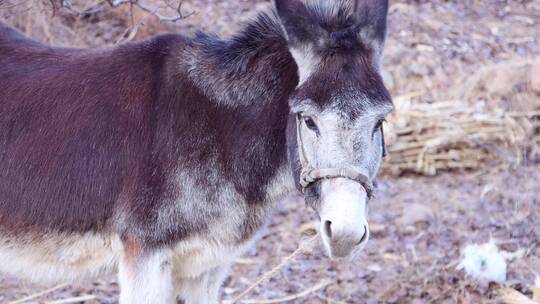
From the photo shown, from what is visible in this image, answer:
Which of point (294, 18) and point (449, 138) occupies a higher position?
point (294, 18)

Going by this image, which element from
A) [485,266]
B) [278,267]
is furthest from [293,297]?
[485,266]

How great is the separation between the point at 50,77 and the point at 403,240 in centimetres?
373

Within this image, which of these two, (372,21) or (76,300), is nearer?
(372,21)

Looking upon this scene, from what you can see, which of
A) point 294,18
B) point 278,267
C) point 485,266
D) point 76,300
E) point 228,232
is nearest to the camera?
point 294,18

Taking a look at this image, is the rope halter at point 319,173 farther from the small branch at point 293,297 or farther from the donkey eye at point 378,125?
the small branch at point 293,297

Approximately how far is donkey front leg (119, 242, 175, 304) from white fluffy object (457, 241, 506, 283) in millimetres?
2517

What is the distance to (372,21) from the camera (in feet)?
12.7

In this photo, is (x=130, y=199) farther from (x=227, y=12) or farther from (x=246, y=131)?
(x=227, y=12)

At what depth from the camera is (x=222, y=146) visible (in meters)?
4.17

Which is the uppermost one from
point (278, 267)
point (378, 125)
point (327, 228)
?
point (378, 125)

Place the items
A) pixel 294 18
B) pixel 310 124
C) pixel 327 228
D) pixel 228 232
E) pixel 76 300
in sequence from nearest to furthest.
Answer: pixel 327 228
pixel 310 124
pixel 294 18
pixel 228 232
pixel 76 300

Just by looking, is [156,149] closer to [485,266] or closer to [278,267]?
[278,267]

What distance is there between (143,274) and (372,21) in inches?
66.6

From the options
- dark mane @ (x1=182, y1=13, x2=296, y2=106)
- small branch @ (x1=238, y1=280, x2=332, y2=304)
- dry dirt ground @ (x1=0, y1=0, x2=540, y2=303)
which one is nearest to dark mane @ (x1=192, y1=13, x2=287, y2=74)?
dark mane @ (x1=182, y1=13, x2=296, y2=106)
